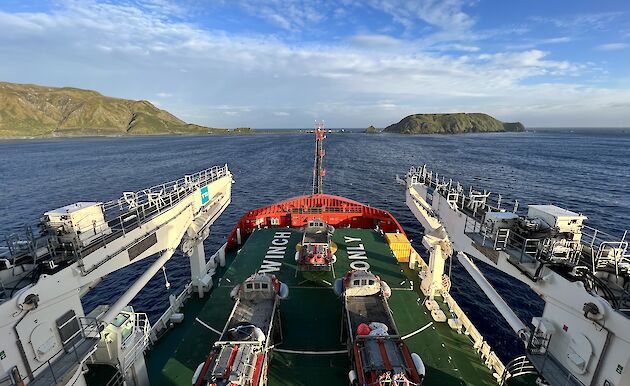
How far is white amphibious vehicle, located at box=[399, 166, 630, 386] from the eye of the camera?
11.3m

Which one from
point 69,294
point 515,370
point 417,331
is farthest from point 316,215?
point 69,294

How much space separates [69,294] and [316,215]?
104ft

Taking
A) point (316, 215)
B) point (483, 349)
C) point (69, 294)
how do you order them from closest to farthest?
point (69, 294) < point (483, 349) < point (316, 215)

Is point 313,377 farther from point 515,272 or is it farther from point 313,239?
point 313,239

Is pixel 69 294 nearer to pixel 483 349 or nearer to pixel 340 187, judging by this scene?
pixel 483 349

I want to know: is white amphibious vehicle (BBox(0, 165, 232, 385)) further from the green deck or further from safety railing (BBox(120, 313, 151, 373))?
the green deck

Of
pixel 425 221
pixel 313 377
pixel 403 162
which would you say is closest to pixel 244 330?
pixel 313 377

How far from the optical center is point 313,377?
1734cm

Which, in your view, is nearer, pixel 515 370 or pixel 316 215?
pixel 515 370

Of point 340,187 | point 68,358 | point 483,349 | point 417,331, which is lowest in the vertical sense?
point 340,187

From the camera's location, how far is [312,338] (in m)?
20.4

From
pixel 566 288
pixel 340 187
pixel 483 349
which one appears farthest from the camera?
pixel 340 187

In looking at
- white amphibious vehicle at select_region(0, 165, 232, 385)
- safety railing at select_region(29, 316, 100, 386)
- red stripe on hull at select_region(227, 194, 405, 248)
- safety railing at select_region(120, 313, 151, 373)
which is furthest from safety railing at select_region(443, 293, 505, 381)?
safety railing at select_region(29, 316, 100, 386)

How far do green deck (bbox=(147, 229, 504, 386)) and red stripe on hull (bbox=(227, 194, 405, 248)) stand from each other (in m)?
12.8
